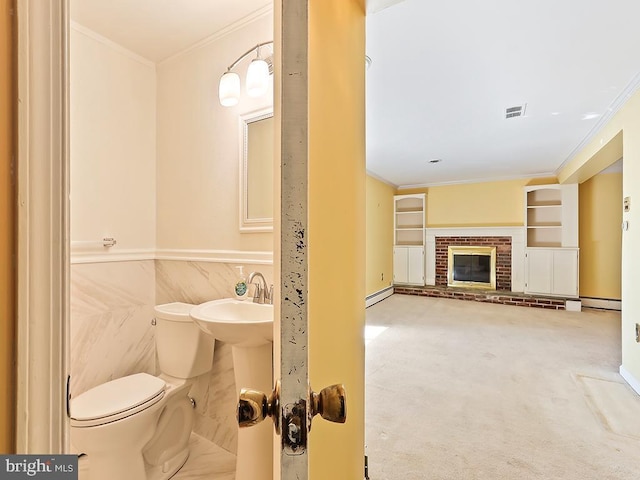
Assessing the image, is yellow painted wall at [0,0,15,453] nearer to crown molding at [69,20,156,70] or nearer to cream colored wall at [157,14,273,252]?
cream colored wall at [157,14,273,252]

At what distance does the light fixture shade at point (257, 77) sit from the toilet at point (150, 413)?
1.24 meters

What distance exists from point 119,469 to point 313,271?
4.66 ft

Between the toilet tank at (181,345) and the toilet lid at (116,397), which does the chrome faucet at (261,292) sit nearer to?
the toilet tank at (181,345)

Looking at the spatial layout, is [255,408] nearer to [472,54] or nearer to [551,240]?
[472,54]

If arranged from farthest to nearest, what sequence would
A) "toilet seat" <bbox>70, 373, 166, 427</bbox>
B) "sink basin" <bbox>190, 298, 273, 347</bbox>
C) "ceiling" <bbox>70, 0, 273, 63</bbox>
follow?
"ceiling" <bbox>70, 0, 273, 63</bbox> < "toilet seat" <bbox>70, 373, 166, 427</bbox> < "sink basin" <bbox>190, 298, 273, 347</bbox>

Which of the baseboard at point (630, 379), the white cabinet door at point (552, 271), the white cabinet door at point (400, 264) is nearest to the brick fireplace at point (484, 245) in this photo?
the white cabinet door at point (552, 271)

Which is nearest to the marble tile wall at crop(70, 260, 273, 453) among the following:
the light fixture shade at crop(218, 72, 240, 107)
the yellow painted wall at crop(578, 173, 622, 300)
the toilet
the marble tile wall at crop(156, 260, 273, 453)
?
the marble tile wall at crop(156, 260, 273, 453)

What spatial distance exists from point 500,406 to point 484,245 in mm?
4708

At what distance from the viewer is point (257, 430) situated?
131 cm

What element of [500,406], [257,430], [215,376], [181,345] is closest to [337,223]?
[257,430]

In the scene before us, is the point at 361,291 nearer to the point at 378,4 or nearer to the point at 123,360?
the point at 378,4

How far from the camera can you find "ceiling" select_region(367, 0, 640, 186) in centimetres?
173

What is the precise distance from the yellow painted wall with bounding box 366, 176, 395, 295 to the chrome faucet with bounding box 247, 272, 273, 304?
164 inches

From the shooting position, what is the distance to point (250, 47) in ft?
5.58
